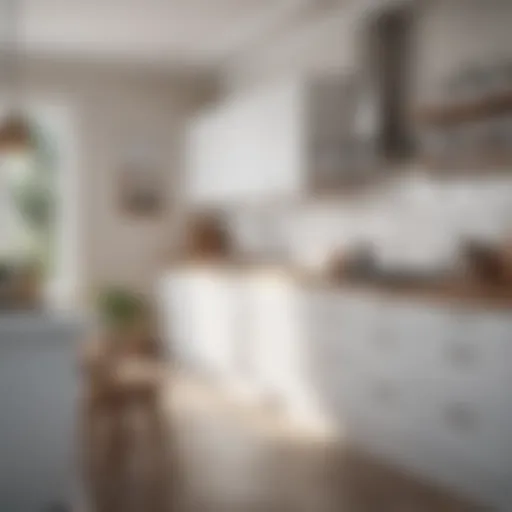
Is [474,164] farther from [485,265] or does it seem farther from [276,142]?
[276,142]

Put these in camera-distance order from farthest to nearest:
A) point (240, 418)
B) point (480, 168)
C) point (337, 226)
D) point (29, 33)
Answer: point (29, 33) → point (337, 226) → point (240, 418) → point (480, 168)

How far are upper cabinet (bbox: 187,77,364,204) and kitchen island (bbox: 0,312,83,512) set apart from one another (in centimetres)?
302

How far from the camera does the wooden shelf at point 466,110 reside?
16.0 ft

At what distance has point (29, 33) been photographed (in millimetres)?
7398

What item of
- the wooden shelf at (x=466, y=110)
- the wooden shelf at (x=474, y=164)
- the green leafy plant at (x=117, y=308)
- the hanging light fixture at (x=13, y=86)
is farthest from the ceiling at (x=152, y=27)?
the green leafy plant at (x=117, y=308)

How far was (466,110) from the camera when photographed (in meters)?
5.11

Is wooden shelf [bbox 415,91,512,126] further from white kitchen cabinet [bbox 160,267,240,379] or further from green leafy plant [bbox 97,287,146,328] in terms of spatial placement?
green leafy plant [bbox 97,287,146,328]

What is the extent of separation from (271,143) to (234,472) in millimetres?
2762

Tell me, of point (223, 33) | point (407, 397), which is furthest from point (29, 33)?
point (407, 397)

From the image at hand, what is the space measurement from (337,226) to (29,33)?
9.23ft

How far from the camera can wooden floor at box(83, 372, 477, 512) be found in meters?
4.25

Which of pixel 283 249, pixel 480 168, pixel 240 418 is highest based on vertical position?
pixel 480 168

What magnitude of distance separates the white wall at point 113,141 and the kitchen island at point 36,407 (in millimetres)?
4757

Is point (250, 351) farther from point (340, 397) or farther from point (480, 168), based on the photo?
point (480, 168)
